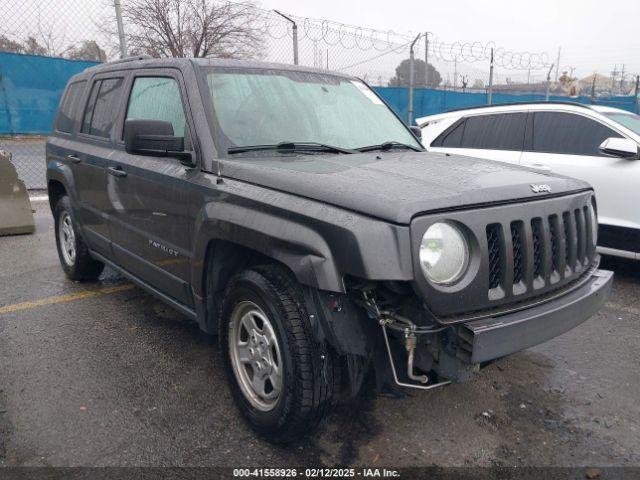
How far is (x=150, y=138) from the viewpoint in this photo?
2.83 metres

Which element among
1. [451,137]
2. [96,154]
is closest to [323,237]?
[96,154]

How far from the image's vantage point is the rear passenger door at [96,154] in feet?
13.2

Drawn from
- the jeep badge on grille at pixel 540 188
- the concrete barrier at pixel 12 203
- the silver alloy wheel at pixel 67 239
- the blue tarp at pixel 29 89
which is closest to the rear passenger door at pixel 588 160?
the jeep badge on grille at pixel 540 188

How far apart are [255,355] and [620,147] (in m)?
4.08

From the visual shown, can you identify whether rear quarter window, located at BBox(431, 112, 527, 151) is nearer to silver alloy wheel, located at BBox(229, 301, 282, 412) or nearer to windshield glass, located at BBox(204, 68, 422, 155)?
windshield glass, located at BBox(204, 68, 422, 155)

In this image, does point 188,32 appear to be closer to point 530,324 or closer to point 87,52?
point 87,52

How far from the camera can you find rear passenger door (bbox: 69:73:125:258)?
13.2 feet

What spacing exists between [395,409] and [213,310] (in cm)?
120

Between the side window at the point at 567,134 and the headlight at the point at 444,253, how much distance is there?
154 inches

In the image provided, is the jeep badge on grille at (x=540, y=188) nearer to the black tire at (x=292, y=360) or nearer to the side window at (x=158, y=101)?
the black tire at (x=292, y=360)

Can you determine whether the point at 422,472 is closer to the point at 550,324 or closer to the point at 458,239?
the point at 550,324

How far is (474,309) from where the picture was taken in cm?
219

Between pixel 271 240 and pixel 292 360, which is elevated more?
pixel 271 240

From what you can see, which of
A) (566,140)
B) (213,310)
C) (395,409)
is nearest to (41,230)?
(213,310)
